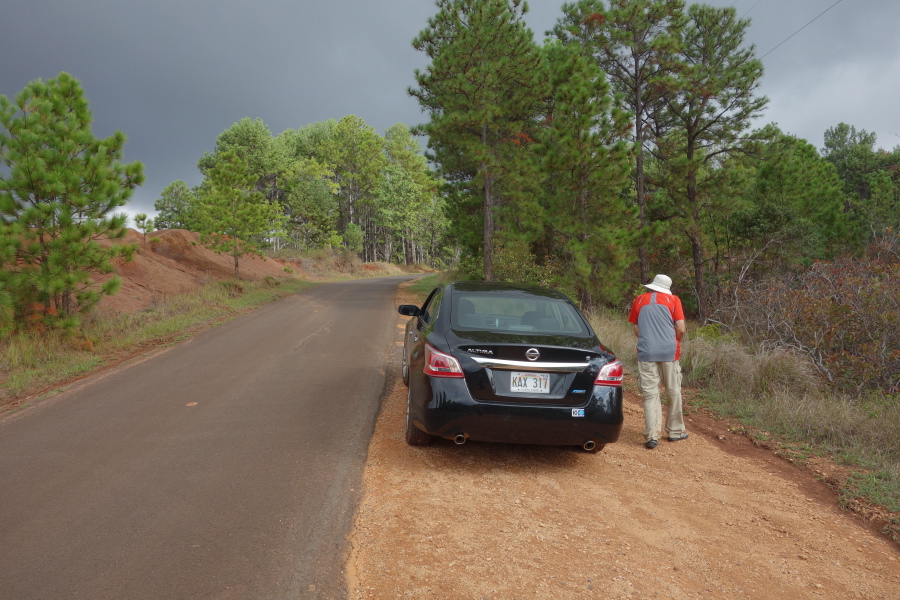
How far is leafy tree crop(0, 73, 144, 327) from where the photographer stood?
966 centimetres

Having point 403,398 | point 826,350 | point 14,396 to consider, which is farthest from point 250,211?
point 826,350

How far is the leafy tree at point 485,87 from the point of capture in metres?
17.7

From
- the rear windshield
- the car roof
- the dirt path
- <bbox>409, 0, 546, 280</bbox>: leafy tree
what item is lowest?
the dirt path

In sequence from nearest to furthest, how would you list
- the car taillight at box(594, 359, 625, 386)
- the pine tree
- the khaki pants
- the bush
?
the car taillight at box(594, 359, 625, 386)
the khaki pants
the bush
the pine tree

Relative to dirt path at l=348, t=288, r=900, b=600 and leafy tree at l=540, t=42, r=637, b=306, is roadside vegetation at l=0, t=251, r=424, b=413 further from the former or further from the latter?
leafy tree at l=540, t=42, r=637, b=306

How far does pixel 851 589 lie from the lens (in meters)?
3.13

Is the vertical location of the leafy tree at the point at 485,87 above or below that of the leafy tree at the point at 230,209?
above

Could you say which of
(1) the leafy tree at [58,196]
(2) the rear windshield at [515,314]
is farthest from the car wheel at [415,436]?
(1) the leafy tree at [58,196]

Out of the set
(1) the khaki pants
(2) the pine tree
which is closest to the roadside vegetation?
(1) the khaki pants

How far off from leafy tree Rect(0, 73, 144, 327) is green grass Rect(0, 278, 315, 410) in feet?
1.90

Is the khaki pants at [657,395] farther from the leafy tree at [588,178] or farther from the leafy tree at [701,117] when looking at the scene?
the leafy tree at [701,117]

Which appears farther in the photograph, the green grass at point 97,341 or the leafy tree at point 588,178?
the leafy tree at point 588,178

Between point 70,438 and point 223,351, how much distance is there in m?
4.70

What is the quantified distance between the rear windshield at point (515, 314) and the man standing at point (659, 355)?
2.98 feet
